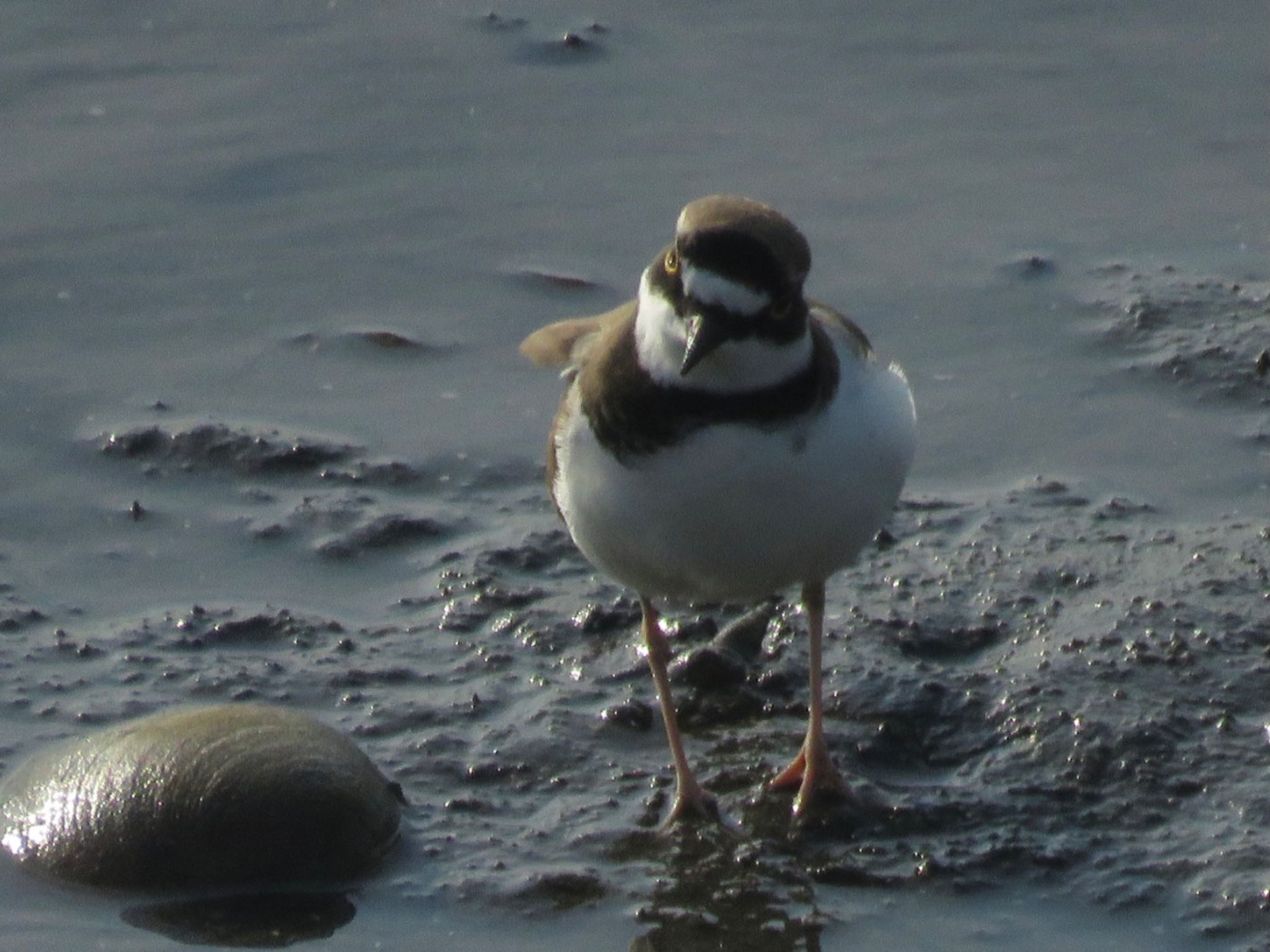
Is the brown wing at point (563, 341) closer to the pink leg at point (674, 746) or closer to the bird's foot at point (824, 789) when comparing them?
the pink leg at point (674, 746)

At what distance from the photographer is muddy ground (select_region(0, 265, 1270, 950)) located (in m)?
5.26

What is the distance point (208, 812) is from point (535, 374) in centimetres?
273

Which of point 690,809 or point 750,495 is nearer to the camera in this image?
point 750,495

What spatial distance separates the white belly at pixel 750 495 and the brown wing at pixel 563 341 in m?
0.52

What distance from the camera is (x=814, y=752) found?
5.53 metres

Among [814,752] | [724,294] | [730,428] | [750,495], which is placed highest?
[724,294]

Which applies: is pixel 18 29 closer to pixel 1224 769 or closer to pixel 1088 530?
pixel 1088 530

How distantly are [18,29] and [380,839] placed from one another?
5320 millimetres

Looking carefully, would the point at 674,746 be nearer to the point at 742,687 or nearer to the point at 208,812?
the point at 742,687

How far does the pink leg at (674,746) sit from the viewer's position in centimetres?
547

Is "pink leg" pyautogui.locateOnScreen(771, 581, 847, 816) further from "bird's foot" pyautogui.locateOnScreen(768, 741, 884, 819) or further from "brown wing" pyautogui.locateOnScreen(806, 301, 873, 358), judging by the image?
"brown wing" pyautogui.locateOnScreen(806, 301, 873, 358)

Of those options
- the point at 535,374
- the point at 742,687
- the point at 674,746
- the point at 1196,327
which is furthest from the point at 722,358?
the point at 1196,327

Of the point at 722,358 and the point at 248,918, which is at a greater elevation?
the point at 722,358

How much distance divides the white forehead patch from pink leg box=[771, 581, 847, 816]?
3.15ft
